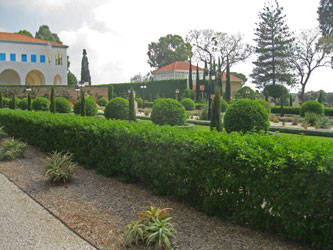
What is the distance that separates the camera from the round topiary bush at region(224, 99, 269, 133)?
38.1 ft

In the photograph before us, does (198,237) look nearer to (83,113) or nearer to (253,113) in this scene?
(253,113)

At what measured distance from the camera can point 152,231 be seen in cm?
372

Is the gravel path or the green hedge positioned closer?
the green hedge

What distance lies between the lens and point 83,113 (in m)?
20.4

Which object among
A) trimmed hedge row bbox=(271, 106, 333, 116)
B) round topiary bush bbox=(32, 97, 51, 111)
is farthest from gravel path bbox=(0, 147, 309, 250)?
trimmed hedge row bbox=(271, 106, 333, 116)

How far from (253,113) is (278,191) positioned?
8.43 metres

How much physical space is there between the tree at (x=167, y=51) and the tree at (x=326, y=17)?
85.3 feet

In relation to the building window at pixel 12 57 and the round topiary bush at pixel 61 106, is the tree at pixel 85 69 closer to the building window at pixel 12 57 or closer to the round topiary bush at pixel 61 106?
the building window at pixel 12 57

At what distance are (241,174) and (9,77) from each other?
46.4 metres

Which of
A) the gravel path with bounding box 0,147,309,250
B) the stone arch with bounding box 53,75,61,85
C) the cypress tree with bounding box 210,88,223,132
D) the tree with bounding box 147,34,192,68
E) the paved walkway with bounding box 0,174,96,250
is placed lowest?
the paved walkway with bounding box 0,174,96,250

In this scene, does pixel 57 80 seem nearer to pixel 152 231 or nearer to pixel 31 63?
pixel 31 63

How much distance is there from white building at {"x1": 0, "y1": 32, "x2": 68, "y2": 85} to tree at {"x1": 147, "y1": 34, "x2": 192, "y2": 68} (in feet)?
80.0

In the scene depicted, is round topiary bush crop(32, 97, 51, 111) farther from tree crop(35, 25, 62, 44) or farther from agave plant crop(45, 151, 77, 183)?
tree crop(35, 25, 62, 44)

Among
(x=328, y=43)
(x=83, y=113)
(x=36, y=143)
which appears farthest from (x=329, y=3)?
(x=36, y=143)
